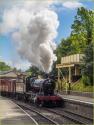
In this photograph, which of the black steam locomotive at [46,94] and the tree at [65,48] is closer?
the black steam locomotive at [46,94]

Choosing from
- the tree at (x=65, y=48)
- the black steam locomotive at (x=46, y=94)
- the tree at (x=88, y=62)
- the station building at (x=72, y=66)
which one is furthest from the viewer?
the tree at (x=65, y=48)

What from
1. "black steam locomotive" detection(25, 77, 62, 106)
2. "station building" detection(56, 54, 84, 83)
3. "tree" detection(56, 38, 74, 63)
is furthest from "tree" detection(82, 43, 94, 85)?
"tree" detection(56, 38, 74, 63)

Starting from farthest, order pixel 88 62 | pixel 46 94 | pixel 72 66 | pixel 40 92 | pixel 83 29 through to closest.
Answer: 1. pixel 83 29
2. pixel 72 66
3. pixel 88 62
4. pixel 40 92
5. pixel 46 94

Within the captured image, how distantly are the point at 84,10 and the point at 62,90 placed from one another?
10.2 m

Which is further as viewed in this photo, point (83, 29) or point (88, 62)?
point (83, 29)

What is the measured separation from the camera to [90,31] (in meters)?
50.3

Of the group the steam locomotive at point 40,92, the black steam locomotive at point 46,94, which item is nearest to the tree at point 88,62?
the steam locomotive at point 40,92

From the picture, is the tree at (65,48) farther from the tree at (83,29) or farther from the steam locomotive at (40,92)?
the steam locomotive at (40,92)

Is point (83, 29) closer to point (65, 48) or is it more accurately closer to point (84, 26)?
point (84, 26)

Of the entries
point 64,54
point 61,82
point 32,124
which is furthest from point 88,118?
point 64,54

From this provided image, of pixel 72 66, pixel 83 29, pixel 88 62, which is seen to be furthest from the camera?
pixel 83 29

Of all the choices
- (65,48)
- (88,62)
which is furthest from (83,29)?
(88,62)

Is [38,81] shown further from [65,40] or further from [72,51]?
[65,40]

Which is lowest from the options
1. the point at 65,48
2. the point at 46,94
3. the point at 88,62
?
the point at 46,94
